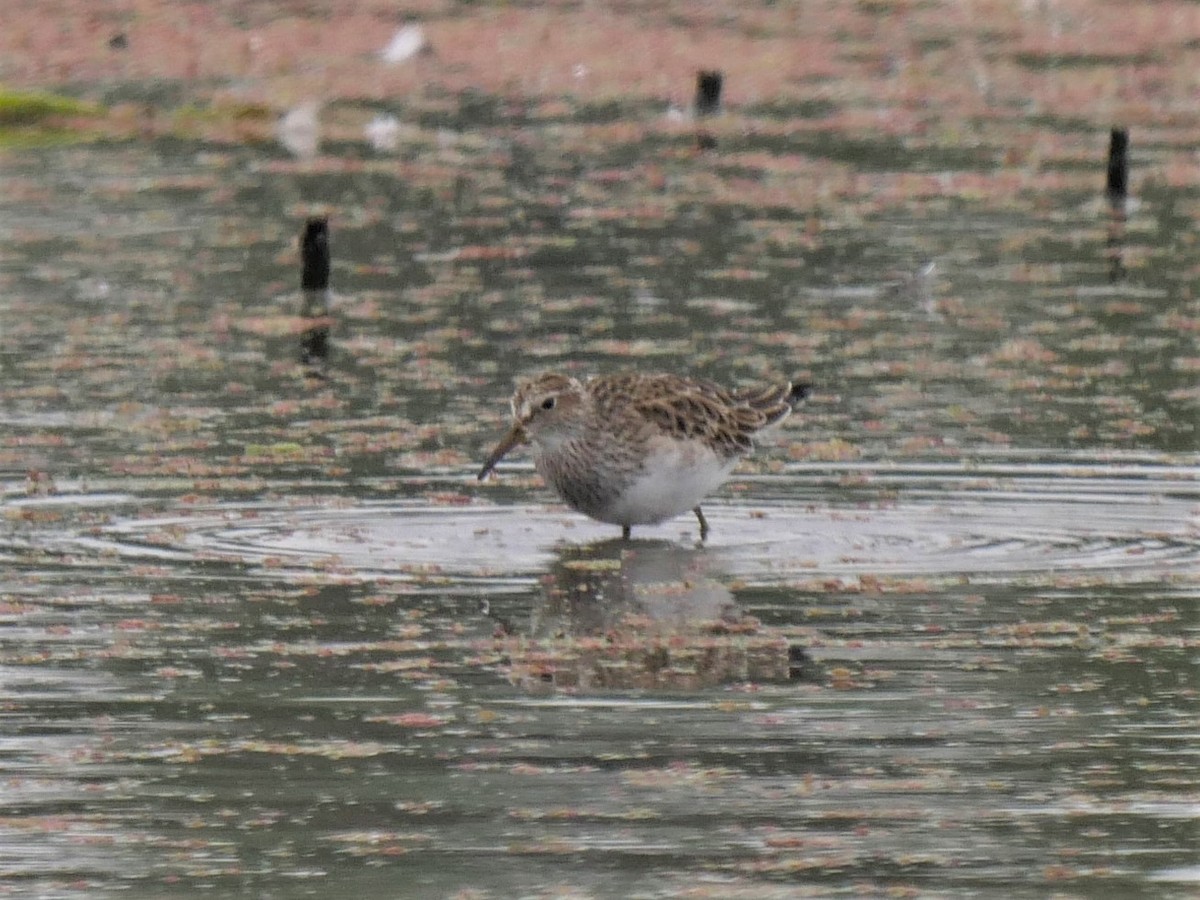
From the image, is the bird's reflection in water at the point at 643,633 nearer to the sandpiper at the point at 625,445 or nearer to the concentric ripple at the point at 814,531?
the concentric ripple at the point at 814,531

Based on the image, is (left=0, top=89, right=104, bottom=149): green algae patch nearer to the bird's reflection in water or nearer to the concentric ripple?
the concentric ripple

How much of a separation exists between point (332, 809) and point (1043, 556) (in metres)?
4.86

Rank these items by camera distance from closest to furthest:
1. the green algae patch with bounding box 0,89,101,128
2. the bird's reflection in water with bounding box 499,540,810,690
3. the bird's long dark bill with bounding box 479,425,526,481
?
the bird's reflection in water with bounding box 499,540,810,690 → the bird's long dark bill with bounding box 479,425,526,481 → the green algae patch with bounding box 0,89,101,128

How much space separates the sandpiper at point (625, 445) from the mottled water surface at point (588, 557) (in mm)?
257

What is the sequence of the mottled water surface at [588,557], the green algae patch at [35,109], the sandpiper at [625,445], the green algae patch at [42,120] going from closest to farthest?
1. the mottled water surface at [588,557]
2. the sandpiper at [625,445]
3. the green algae patch at [42,120]
4. the green algae patch at [35,109]

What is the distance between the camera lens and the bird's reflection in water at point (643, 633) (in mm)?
10609

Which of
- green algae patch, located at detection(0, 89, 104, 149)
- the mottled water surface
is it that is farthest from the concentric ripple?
green algae patch, located at detection(0, 89, 104, 149)

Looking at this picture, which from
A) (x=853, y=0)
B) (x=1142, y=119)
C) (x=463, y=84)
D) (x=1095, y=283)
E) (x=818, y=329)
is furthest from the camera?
(x=853, y=0)

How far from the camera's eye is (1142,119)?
1129 inches

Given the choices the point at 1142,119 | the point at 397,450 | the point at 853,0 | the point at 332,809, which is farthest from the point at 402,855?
the point at 853,0

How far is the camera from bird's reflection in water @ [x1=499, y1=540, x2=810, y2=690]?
10.6m

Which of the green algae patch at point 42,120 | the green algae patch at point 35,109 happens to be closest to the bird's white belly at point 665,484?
the green algae patch at point 42,120

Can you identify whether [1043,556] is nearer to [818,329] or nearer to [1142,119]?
[818,329]

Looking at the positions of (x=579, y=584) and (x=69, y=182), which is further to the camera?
(x=69, y=182)
